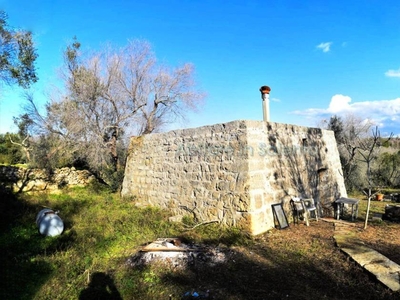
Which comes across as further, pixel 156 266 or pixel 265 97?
pixel 265 97

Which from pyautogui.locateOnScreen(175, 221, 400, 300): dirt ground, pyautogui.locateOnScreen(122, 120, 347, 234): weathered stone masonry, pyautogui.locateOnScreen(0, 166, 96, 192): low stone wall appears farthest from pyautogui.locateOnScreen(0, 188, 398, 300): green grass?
pyautogui.locateOnScreen(0, 166, 96, 192): low stone wall

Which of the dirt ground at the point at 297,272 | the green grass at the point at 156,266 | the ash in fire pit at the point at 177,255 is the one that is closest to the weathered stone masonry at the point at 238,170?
the green grass at the point at 156,266

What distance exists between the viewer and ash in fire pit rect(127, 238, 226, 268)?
455cm

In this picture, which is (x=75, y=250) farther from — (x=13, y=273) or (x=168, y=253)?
(x=168, y=253)

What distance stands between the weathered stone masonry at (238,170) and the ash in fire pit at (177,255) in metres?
1.43

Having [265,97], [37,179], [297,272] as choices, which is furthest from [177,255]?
[37,179]

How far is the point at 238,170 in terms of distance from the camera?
6273mm

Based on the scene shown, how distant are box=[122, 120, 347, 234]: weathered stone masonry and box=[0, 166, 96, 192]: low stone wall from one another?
15.4ft

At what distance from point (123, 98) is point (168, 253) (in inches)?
409

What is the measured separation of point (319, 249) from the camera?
498 centimetres

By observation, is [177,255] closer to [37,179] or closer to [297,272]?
[297,272]

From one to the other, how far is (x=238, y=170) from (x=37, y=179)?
958 centimetres

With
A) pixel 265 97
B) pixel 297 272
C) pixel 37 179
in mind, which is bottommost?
pixel 297 272

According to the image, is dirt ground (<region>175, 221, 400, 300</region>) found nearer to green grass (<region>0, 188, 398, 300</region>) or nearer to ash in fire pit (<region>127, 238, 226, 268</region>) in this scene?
green grass (<region>0, 188, 398, 300</region>)
